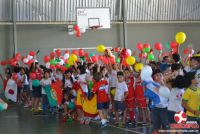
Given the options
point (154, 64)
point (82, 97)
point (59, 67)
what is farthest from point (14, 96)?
point (154, 64)

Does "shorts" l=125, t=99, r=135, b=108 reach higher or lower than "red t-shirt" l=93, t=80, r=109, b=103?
lower

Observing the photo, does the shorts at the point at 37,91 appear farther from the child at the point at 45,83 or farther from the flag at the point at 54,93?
the flag at the point at 54,93

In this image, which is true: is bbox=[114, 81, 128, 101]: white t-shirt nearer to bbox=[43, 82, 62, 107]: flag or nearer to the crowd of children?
the crowd of children

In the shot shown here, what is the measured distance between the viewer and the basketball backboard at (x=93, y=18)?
19.2 m

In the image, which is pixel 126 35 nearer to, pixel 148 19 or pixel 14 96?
pixel 148 19

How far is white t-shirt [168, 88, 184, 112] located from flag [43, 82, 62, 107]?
6093 mm

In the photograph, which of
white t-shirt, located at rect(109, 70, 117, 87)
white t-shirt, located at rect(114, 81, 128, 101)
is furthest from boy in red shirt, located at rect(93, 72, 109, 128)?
white t-shirt, located at rect(109, 70, 117, 87)

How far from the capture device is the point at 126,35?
20953 millimetres

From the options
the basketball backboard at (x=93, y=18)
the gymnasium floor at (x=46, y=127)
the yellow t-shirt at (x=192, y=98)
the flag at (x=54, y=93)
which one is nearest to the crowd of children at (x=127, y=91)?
the yellow t-shirt at (x=192, y=98)

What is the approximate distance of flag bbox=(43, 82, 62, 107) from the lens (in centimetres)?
1237

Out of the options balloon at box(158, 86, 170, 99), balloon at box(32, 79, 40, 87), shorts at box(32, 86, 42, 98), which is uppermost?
balloon at box(158, 86, 170, 99)

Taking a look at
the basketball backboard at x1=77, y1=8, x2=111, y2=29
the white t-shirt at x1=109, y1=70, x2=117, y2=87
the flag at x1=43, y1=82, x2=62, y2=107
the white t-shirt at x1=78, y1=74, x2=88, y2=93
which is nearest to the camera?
the white t-shirt at x1=78, y1=74, x2=88, y2=93

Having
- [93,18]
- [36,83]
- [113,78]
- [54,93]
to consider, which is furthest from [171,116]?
[93,18]

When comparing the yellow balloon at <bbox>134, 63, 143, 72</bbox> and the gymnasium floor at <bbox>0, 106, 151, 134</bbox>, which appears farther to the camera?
the yellow balloon at <bbox>134, 63, 143, 72</bbox>
